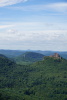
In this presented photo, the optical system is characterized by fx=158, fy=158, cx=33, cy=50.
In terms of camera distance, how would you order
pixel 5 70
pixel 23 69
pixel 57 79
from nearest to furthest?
1. pixel 57 79
2. pixel 5 70
3. pixel 23 69

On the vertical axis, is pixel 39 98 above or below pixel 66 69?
below

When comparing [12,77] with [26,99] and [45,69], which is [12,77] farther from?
[26,99]


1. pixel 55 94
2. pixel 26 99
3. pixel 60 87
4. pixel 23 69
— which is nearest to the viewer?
pixel 26 99

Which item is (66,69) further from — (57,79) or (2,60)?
(2,60)

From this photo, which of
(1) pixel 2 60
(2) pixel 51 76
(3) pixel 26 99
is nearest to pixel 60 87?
(2) pixel 51 76

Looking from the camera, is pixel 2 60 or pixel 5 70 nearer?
A: pixel 5 70

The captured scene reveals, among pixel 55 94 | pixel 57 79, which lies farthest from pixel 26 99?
pixel 57 79
